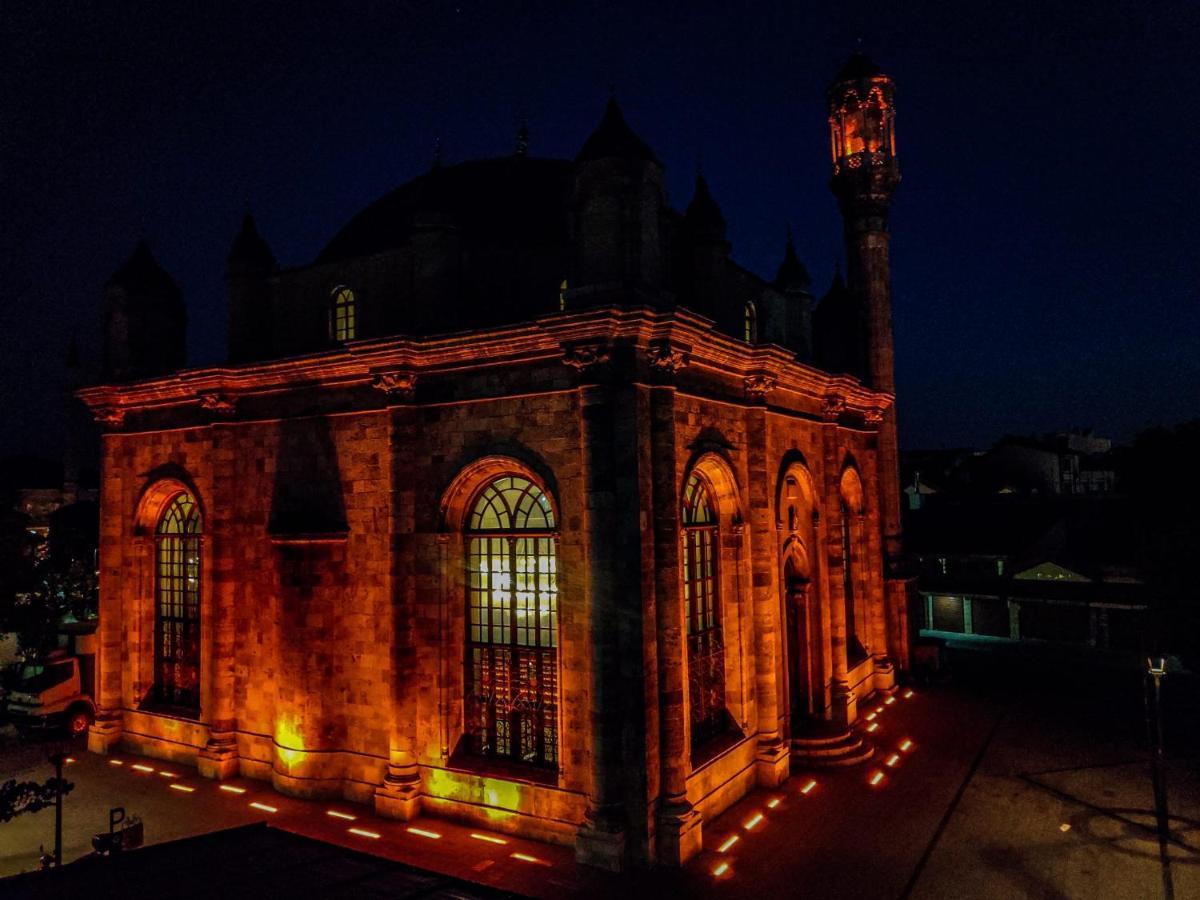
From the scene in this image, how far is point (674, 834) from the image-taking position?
41.5 feet

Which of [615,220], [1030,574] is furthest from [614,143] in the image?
[1030,574]

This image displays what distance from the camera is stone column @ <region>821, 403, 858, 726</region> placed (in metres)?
19.2

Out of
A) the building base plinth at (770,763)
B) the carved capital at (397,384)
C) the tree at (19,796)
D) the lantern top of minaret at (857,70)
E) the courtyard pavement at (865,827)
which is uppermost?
the lantern top of minaret at (857,70)

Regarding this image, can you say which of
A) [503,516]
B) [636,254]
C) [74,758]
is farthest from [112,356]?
→ [636,254]

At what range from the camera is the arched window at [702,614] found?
50.8ft

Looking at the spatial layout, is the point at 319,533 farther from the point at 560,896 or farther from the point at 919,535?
the point at 919,535

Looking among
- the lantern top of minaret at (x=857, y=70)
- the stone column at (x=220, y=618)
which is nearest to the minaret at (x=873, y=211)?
the lantern top of minaret at (x=857, y=70)

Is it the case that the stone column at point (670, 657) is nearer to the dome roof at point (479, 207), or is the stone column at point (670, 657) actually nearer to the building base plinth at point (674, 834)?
the building base plinth at point (674, 834)

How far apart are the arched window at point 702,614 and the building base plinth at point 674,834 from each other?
2323 millimetres

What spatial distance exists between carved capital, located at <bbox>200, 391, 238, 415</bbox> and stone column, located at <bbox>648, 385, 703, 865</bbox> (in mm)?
10267

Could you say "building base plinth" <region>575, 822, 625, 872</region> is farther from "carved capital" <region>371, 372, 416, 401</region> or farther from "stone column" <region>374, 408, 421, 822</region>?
"carved capital" <region>371, 372, 416, 401</region>

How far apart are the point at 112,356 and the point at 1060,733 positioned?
2682 centimetres

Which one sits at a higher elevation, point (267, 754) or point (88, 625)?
point (88, 625)

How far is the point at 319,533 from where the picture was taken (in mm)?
16125
